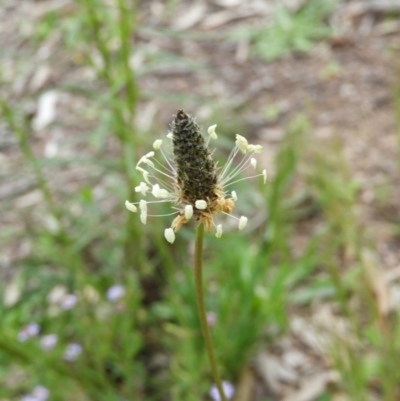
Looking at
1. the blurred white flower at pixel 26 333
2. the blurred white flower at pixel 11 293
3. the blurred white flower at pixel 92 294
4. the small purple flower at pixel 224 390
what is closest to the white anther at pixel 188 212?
the small purple flower at pixel 224 390

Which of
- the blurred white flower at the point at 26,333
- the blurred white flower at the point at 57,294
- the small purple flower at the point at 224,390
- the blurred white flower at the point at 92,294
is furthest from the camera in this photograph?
the blurred white flower at the point at 57,294

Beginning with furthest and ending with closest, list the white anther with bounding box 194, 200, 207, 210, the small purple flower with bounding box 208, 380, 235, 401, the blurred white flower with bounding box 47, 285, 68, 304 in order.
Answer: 1. the blurred white flower with bounding box 47, 285, 68, 304
2. the small purple flower with bounding box 208, 380, 235, 401
3. the white anther with bounding box 194, 200, 207, 210

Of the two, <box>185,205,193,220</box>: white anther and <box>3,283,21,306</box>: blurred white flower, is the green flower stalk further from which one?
<box>3,283,21,306</box>: blurred white flower

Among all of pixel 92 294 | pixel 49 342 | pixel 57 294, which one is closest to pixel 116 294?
pixel 49 342

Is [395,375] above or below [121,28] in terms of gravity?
below

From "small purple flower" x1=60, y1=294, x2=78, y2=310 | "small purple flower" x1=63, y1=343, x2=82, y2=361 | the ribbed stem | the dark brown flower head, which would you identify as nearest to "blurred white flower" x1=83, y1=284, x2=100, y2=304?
"small purple flower" x1=60, y1=294, x2=78, y2=310

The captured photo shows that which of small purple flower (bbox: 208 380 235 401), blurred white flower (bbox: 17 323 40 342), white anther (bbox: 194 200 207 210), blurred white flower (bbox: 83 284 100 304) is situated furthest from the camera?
blurred white flower (bbox: 83 284 100 304)

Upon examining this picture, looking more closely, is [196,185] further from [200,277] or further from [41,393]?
[41,393]

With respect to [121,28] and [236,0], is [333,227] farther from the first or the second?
[236,0]

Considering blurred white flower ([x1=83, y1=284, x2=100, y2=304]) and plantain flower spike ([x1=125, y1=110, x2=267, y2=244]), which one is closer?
plantain flower spike ([x1=125, y1=110, x2=267, y2=244])

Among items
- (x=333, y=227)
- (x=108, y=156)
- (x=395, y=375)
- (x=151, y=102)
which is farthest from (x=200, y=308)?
(x=151, y=102)

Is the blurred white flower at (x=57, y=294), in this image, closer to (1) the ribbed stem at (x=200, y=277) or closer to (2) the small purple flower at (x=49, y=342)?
(2) the small purple flower at (x=49, y=342)
